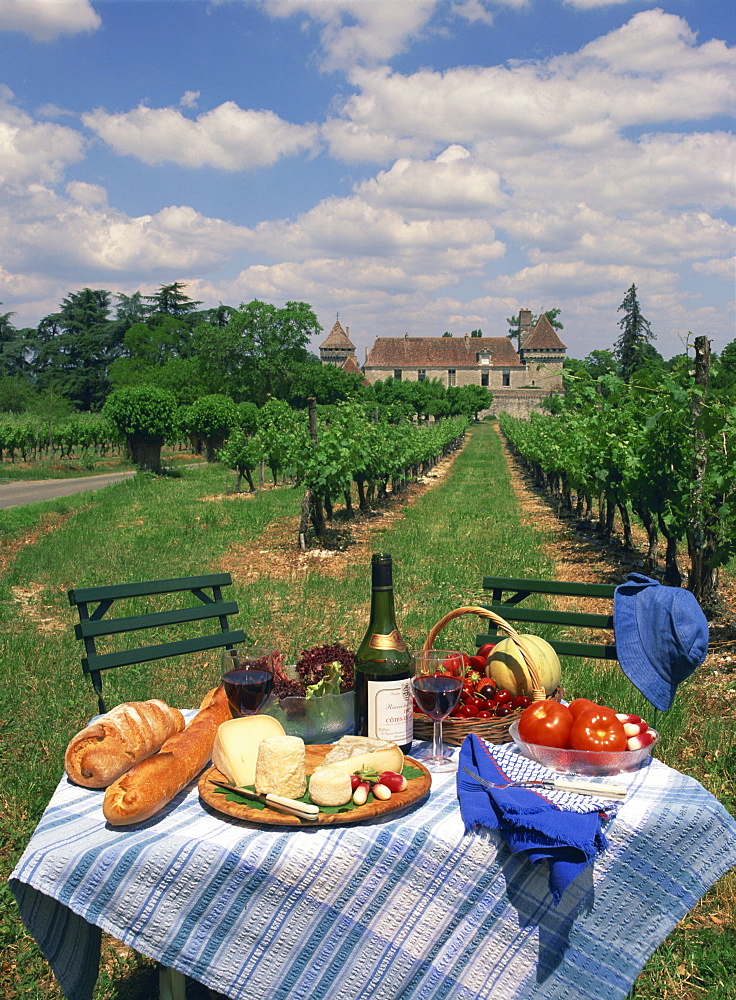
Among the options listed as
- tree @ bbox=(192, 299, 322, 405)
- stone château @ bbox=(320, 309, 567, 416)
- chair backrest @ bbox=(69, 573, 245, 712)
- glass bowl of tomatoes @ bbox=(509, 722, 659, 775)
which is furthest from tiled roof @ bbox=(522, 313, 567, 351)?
glass bowl of tomatoes @ bbox=(509, 722, 659, 775)

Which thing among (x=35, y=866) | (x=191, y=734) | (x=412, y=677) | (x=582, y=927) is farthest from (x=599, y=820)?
(x=35, y=866)

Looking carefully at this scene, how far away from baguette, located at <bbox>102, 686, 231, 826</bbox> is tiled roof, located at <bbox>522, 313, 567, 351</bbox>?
95894 mm

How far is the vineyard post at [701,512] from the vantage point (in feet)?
19.8

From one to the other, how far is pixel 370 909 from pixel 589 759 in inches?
25.2

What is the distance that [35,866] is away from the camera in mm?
1652

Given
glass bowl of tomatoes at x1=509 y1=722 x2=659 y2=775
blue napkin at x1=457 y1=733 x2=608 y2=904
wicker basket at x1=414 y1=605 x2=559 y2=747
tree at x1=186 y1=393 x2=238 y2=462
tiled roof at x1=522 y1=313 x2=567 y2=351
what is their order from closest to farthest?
1. blue napkin at x1=457 y1=733 x2=608 y2=904
2. glass bowl of tomatoes at x1=509 y1=722 x2=659 y2=775
3. wicker basket at x1=414 y1=605 x2=559 y2=747
4. tree at x1=186 y1=393 x2=238 y2=462
5. tiled roof at x1=522 y1=313 x2=567 y2=351

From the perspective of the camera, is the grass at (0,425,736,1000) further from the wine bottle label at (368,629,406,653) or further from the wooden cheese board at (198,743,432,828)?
the wine bottle label at (368,629,406,653)

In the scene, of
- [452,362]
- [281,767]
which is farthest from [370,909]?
[452,362]

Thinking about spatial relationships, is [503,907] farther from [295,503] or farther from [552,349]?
[552,349]

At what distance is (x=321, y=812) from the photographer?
5.37 ft

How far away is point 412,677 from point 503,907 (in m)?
0.56

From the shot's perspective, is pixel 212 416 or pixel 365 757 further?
pixel 212 416

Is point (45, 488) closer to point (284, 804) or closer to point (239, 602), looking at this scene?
point (239, 602)

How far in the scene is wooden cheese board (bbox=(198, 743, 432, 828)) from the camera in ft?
5.30
